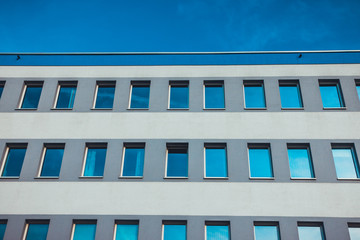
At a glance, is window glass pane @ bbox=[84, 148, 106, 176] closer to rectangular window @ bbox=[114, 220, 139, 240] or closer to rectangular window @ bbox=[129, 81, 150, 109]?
rectangular window @ bbox=[114, 220, 139, 240]

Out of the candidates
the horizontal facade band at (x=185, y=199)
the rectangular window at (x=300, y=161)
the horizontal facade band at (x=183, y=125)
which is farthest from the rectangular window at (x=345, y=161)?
the rectangular window at (x=300, y=161)

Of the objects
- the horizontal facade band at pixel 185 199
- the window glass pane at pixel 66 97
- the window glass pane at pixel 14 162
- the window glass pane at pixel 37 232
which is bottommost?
the window glass pane at pixel 37 232

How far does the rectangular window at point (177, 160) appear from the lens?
53.1 feet

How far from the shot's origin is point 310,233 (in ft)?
47.0

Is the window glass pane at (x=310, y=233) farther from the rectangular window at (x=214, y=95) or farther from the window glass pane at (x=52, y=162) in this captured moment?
the window glass pane at (x=52, y=162)

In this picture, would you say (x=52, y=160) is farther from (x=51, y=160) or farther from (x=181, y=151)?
(x=181, y=151)

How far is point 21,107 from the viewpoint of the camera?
18.6 meters

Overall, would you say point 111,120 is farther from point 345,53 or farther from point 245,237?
point 345,53

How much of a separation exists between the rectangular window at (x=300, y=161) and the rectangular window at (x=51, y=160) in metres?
12.2

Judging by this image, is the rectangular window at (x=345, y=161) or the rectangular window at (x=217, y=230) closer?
the rectangular window at (x=217, y=230)

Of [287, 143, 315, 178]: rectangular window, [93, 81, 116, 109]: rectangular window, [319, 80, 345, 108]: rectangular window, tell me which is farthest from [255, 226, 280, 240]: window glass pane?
[93, 81, 116, 109]: rectangular window

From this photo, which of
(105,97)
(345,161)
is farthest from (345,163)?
(105,97)

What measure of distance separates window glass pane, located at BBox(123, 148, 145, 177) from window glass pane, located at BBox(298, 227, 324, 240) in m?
8.17

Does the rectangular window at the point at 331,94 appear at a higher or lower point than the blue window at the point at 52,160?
higher
